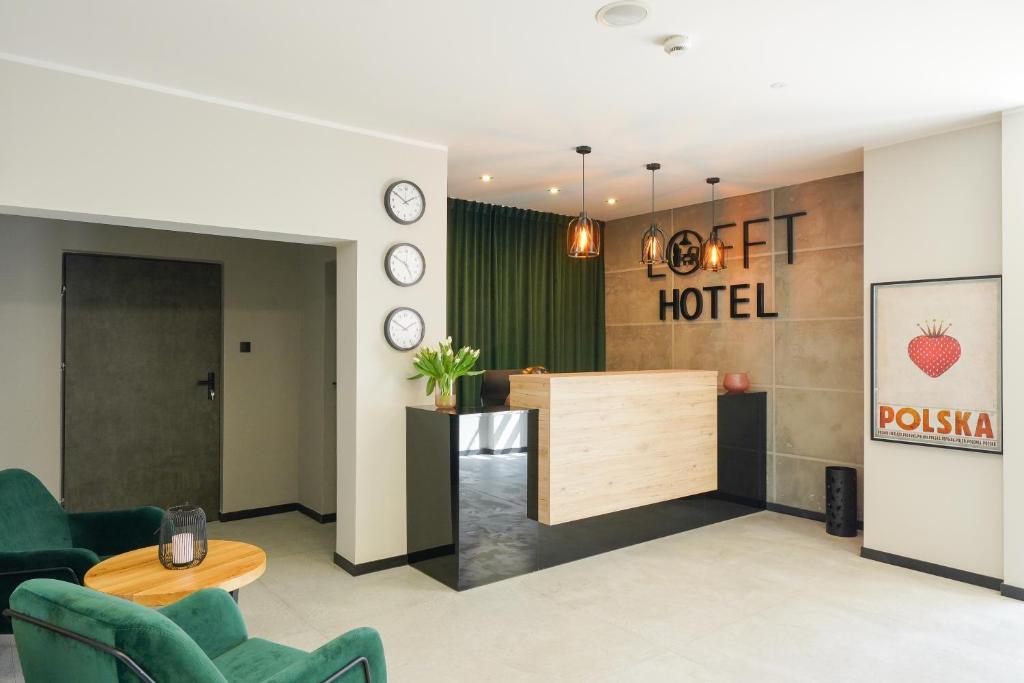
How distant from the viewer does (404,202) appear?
14.4 feet

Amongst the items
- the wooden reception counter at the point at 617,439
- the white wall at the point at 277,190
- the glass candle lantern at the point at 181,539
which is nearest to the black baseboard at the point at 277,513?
the white wall at the point at 277,190

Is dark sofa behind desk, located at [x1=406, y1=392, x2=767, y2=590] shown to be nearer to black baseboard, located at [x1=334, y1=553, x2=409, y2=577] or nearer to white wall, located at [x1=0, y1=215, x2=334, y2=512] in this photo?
black baseboard, located at [x1=334, y1=553, x2=409, y2=577]

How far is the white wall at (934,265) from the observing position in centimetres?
402

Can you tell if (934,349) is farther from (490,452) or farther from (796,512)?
(490,452)

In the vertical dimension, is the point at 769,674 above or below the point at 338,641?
below

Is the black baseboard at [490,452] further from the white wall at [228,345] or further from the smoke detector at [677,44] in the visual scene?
the smoke detector at [677,44]

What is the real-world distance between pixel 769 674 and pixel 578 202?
14.6 ft

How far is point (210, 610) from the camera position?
2186 millimetres

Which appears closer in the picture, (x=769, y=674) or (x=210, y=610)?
(x=210, y=610)

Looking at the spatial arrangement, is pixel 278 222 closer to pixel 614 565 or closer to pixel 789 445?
pixel 614 565

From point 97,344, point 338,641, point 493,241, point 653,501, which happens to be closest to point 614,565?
point 653,501

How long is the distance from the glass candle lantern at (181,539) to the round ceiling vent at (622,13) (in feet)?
8.40

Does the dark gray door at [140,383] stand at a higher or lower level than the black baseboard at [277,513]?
higher

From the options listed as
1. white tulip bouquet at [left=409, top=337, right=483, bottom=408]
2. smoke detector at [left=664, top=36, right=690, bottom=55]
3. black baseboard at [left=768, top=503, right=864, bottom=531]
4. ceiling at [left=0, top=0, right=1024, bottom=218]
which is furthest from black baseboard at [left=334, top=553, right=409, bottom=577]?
smoke detector at [left=664, top=36, right=690, bottom=55]
